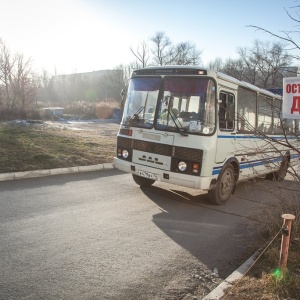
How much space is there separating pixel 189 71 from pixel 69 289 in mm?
4795

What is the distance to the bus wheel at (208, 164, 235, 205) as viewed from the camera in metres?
6.75

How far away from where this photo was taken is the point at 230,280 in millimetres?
3461

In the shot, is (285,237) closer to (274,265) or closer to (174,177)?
(274,265)

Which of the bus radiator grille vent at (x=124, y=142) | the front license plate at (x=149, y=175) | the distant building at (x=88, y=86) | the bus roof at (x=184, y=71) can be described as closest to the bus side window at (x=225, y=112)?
the bus roof at (x=184, y=71)

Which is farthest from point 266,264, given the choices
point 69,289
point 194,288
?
point 69,289

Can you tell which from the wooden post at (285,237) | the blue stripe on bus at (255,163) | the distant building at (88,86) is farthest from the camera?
the distant building at (88,86)

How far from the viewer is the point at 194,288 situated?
11.4ft

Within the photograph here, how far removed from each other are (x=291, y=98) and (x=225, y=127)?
295 centimetres

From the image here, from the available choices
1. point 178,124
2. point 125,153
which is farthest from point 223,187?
point 125,153

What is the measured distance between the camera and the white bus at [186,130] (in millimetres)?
6195

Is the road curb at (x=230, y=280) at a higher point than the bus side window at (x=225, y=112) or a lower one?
lower

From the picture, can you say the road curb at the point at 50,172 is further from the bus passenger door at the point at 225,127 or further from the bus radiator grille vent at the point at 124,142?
the bus passenger door at the point at 225,127

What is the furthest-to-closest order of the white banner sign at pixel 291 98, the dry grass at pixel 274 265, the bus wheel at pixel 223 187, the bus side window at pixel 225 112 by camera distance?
the bus wheel at pixel 223 187
the bus side window at pixel 225 112
the white banner sign at pixel 291 98
the dry grass at pixel 274 265

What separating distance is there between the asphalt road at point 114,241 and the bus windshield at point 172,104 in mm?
1789
